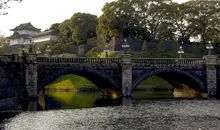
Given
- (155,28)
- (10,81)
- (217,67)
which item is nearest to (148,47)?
(155,28)

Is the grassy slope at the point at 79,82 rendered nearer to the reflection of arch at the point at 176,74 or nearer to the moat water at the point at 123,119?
the reflection of arch at the point at 176,74

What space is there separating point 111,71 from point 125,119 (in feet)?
71.4

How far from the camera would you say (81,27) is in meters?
115

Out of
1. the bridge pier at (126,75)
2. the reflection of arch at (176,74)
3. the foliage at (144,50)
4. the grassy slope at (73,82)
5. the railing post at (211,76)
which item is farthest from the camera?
the foliage at (144,50)

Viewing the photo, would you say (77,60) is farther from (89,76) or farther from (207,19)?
(207,19)

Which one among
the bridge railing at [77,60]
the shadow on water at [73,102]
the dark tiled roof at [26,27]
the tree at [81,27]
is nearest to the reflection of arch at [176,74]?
the bridge railing at [77,60]

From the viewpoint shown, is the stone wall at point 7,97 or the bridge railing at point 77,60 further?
the bridge railing at point 77,60

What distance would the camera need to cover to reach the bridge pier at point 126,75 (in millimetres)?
56812

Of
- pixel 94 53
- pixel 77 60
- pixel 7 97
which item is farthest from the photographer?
pixel 94 53

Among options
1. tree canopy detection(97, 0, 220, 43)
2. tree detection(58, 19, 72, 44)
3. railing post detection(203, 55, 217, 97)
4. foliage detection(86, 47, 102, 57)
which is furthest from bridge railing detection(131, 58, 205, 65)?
tree detection(58, 19, 72, 44)

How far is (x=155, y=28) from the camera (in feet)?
320

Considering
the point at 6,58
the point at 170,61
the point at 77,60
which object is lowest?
the point at 170,61

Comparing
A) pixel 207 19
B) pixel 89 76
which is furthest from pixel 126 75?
pixel 207 19

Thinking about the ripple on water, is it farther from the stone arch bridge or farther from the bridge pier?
the bridge pier
